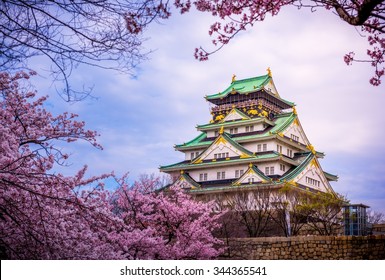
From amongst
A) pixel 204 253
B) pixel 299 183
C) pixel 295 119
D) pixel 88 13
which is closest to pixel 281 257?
pixel 204 253

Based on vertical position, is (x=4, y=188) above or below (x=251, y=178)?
below

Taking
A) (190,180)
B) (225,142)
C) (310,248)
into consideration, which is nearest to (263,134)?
(225,142)

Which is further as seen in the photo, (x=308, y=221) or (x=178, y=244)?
(x=308, y=221)

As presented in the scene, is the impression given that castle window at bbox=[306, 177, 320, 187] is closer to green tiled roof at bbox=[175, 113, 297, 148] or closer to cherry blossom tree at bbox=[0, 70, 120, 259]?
green tiled roof at bbox=[175, 113, 297, 148]

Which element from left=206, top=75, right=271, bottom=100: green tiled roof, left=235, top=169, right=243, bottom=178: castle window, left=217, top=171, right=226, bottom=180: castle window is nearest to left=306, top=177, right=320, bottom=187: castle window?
left=235, top=169, right=243, bottom=178: castle window

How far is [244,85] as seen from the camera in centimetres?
2131

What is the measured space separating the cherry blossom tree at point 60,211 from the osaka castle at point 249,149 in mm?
8374

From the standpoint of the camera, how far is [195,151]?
20344mm

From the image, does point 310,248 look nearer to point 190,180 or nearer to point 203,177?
point 190,180

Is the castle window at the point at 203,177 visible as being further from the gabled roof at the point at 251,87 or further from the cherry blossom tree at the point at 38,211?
the cherry blossom tree at the point at 38,211

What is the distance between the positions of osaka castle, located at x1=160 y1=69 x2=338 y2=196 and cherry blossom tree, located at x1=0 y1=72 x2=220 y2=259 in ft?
27.5
